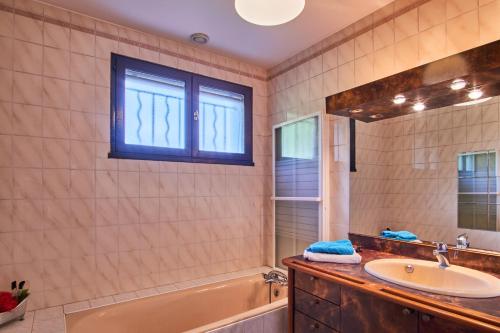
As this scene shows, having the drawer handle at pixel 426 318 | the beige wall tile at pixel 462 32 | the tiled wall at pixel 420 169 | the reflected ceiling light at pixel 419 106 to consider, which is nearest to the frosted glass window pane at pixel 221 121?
the tiled wall at pixel 420 169

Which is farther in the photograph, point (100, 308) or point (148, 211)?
point (148, 211)

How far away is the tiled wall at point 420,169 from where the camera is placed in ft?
5.20

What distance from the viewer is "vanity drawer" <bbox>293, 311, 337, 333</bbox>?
5.19ft

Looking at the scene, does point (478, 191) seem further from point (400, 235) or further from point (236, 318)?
point (236, 318)

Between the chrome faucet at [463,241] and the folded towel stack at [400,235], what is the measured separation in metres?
0.23

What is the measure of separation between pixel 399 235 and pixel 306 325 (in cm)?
81

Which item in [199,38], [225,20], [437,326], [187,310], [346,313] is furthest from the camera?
[199,38]

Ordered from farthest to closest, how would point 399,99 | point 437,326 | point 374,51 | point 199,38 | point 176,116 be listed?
point 176,116 → point 199,38 → point 374,51 → point 399,99 → point 437,326

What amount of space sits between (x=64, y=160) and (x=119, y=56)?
Result: 88 centimetres

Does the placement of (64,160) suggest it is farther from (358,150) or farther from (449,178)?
(449,178)

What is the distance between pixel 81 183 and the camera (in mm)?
2115

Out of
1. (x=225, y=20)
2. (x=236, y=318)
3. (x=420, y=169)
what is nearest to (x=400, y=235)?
(x=420, y=169)

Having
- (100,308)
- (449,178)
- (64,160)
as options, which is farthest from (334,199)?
(64,160)

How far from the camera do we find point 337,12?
2051mm
